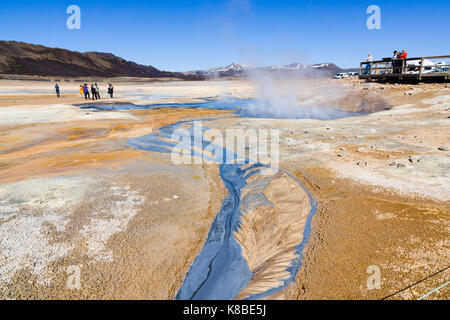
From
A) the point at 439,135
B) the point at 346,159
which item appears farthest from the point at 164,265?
the point at 439,135

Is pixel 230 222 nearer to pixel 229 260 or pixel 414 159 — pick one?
pixel 229 260

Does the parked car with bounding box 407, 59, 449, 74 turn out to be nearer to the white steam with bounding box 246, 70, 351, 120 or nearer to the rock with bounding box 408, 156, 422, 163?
the white steam with bounding box 246, 70, 351, 120

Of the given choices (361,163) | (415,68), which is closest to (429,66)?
(415,68)

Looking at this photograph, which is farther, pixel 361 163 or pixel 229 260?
pixel 361 163

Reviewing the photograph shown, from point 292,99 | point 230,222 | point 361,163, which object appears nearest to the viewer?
point 230,222

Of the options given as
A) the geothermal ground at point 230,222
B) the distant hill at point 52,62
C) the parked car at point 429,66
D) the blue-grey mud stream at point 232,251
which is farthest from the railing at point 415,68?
the distant hill at point 52,62

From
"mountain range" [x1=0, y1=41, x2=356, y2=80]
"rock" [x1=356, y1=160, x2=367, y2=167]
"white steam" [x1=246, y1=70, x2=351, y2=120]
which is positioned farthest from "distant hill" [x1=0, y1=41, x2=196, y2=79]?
"rock" [x1=356, y1=160, x2=367, y2=167]

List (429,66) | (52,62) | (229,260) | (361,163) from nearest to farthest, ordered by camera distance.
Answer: (229,260), (361,163), (429,66), (52,62)
